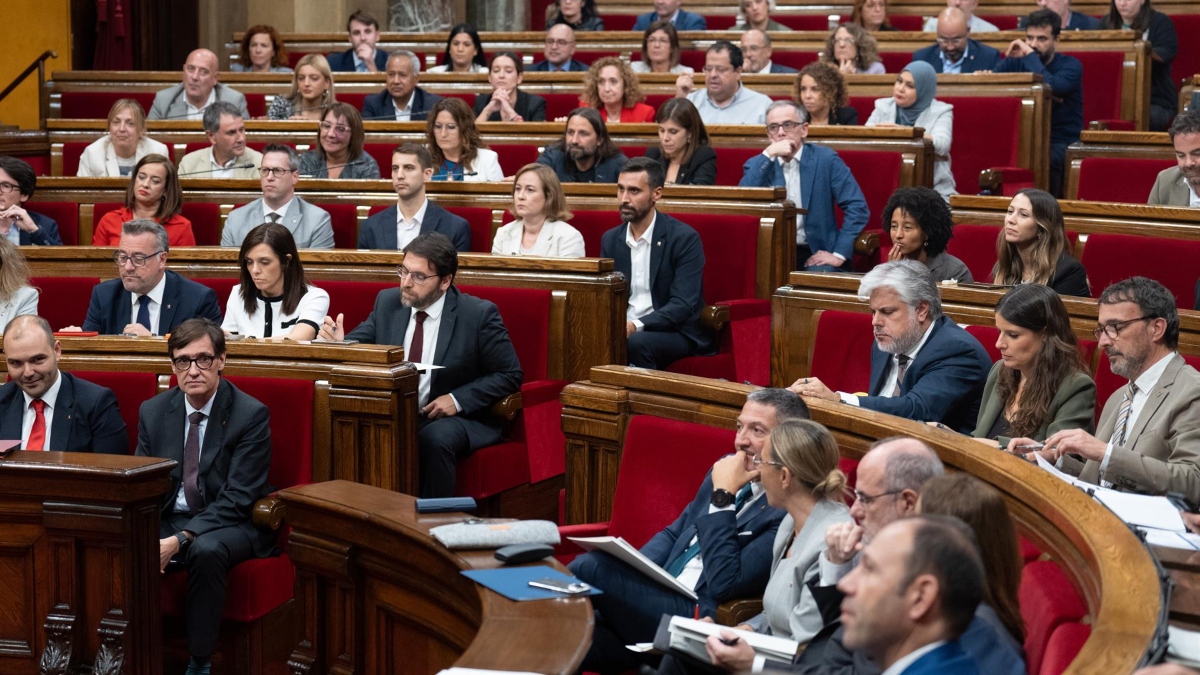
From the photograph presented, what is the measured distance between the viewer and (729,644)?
196 cm

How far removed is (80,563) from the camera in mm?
2730

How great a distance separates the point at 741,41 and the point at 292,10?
2761mm

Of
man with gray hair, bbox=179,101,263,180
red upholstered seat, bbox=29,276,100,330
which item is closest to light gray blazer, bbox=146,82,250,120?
man with gray hair, bbox=179,101,263,180

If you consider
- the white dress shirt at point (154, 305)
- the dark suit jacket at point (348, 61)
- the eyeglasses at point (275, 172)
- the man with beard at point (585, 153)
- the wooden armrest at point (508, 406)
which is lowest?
the wooden armrest at point (508, 406)

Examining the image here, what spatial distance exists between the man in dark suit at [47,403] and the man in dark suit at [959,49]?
351 centimetres

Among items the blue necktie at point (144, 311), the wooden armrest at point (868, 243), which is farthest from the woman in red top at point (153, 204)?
the wooden armrest at point (868, 243)

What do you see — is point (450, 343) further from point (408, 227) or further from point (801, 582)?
point (801, 582)

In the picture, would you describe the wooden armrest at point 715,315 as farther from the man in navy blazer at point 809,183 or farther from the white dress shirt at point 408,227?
the white dress shirt at point 408,227

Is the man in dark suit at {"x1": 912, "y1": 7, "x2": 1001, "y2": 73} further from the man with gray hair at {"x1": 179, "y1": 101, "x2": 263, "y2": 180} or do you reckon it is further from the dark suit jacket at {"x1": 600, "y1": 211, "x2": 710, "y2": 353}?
the man with gray hair at {"x1": 179, "y1": 101, "x2": 263, "y2": 180}

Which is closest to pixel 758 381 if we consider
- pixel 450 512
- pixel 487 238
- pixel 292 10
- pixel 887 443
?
pixel 487 238

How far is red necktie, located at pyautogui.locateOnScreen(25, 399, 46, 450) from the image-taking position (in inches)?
124

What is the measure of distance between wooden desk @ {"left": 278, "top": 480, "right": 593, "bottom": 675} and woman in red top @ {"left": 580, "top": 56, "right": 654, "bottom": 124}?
118 inches

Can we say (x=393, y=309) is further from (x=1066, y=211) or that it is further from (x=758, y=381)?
(x=1066, y=211)

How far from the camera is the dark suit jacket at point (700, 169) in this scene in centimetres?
463
